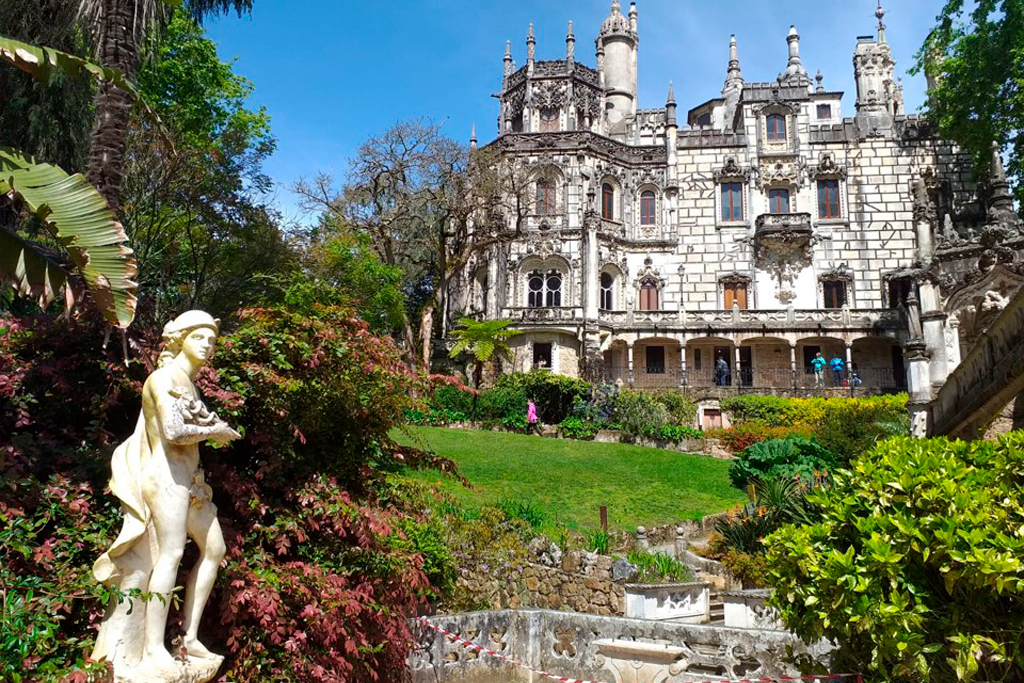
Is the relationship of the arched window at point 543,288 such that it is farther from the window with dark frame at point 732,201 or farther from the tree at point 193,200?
the tree at point 193,200

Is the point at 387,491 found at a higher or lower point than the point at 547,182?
lower

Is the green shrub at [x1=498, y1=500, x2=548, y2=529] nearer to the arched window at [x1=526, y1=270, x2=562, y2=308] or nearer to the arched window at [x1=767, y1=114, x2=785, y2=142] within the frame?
the arched window at [x1=526, y1=270, x2=562, y2=308]

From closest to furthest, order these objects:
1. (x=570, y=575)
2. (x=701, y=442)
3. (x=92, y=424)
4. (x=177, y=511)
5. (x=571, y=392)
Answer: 1. (x=177, y=511)
2. (x=92, y=424)
3. (x=570, y=575)
4. (x=701, y=442)
5. (x=571, y=392)

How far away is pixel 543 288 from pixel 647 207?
7.46 metres

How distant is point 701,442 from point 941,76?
19.4 meters

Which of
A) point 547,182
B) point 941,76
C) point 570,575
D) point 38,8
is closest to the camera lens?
point 570,575

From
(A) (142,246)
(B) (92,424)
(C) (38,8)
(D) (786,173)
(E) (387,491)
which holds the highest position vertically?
(D) (786,173)

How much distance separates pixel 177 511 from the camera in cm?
503

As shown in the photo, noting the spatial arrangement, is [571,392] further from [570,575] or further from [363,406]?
[363,406]

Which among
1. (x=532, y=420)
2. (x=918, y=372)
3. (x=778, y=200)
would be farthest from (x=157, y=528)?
(x=778, y=200)

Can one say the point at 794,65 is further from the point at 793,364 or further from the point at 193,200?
the point at 193,200

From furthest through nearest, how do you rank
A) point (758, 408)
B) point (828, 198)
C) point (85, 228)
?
point (828, 198), point (758, 408), point (85, 228)

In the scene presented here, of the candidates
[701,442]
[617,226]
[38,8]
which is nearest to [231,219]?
[38,8]

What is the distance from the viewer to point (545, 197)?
3803cm
